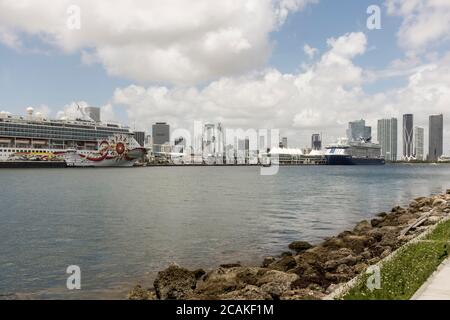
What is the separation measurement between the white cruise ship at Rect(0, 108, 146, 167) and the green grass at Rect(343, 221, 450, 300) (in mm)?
181189

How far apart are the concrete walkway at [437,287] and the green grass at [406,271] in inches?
5.7

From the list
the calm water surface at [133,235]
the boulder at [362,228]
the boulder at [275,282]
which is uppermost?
the boulder at [275,282]

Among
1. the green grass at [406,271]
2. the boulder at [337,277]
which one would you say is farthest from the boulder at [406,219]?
the boulder at [337,277]

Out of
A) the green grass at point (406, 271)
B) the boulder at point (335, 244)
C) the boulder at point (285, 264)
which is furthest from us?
the boulder at point (335, 244)

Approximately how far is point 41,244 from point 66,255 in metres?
4.24

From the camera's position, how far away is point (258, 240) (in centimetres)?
2955

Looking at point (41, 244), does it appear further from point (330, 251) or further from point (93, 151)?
point (93, 151)

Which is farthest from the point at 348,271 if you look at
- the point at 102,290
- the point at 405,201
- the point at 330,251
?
the point at 405,201

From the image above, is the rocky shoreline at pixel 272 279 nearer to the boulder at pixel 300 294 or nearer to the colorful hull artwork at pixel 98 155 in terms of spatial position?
the boulder at pixel 300 294

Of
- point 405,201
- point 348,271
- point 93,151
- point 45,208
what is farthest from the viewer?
point 93,151

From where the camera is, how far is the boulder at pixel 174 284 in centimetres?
1644

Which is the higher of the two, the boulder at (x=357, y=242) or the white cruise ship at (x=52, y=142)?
the white cruise ship at (x=52, y=142)

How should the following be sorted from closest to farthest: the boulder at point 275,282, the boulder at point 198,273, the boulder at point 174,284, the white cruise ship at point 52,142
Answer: the boulder at point 275,282 < the boulder at point 174,284 < the boulder at point 198,273 < the white cruise ship at point 52,142
